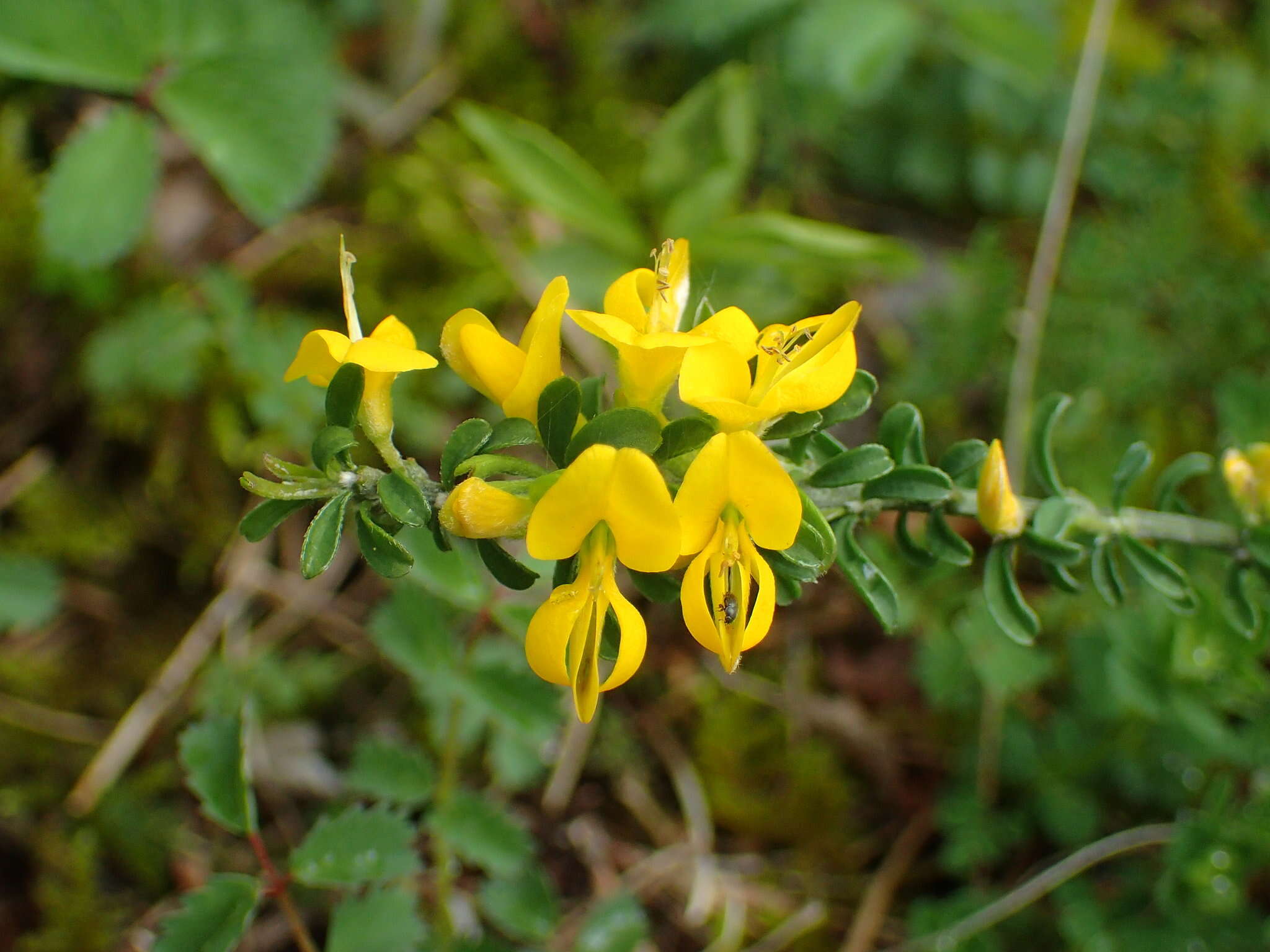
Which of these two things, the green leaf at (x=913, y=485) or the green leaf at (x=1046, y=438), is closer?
A: the green leaf at (x=913, y=485)

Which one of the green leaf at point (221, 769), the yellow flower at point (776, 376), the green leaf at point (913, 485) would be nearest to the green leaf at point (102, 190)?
the green leaf at point (221, 769)

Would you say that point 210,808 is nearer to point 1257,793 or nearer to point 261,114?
point 261,114

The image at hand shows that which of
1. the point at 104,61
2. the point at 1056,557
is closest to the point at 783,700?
the point at 1056,557

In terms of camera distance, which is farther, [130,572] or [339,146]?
[339,146]

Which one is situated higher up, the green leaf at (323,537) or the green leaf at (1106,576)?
the green leaf at (323,537)

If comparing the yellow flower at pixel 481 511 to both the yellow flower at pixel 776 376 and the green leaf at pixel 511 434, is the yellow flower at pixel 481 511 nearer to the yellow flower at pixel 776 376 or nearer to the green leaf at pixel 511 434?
the green leaf at pixel 511 434

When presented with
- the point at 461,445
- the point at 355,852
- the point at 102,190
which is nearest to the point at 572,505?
the point at 461,445
